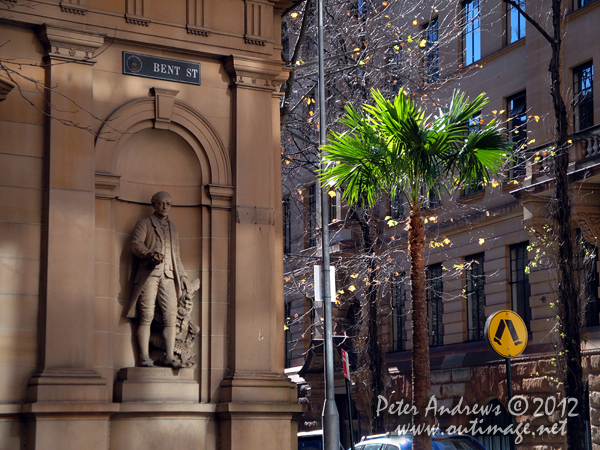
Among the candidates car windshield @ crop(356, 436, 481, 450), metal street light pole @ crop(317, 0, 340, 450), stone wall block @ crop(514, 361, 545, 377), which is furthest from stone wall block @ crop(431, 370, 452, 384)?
car windshield @ crop(356, 436, 481, 450)

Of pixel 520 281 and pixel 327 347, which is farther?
pixel 520 281

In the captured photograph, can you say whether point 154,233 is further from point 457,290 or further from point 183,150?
point 457,290

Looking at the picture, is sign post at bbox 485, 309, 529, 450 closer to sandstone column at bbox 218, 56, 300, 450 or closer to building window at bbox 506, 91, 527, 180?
sandstone column at bbox 218, 56, 300, 450

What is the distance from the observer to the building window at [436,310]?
112 ft

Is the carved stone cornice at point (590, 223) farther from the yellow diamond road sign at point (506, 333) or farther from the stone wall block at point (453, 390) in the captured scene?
the yellow diamond road sign at point (506, 333)

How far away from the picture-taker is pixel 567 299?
22.7 meters

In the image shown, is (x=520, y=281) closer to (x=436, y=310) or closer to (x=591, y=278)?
(x=591, y=278)

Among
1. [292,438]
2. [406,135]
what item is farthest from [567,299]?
[292,438]

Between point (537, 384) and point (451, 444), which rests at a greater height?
point (537, 384)

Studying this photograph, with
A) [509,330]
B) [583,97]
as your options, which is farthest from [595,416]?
[509,330]

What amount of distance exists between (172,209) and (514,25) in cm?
2064

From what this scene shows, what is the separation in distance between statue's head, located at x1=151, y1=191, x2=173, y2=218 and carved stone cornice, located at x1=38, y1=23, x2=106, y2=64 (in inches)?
86.8

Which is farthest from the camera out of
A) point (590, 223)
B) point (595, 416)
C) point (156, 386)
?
point (590, 223)

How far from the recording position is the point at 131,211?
14016 mm
